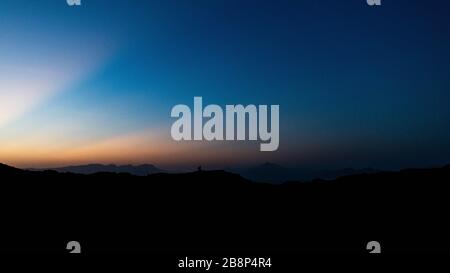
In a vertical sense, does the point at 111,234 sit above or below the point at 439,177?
below

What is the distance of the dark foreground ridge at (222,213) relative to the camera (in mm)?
7879

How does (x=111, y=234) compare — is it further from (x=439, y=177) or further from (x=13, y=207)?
(x=439, y=177)

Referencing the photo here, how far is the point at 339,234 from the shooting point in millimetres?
8562

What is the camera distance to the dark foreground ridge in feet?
25.8

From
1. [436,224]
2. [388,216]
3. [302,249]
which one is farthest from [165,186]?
[436,224]

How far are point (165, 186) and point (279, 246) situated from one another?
446 centimetres

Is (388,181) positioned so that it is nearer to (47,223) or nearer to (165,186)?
(165,186)

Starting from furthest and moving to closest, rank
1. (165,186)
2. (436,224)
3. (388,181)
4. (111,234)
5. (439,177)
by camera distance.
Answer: (165,186)
(388,181)
(439,177)
(111,234)
(436,224)

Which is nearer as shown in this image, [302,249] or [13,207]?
[302,249]

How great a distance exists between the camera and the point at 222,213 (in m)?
9.88
